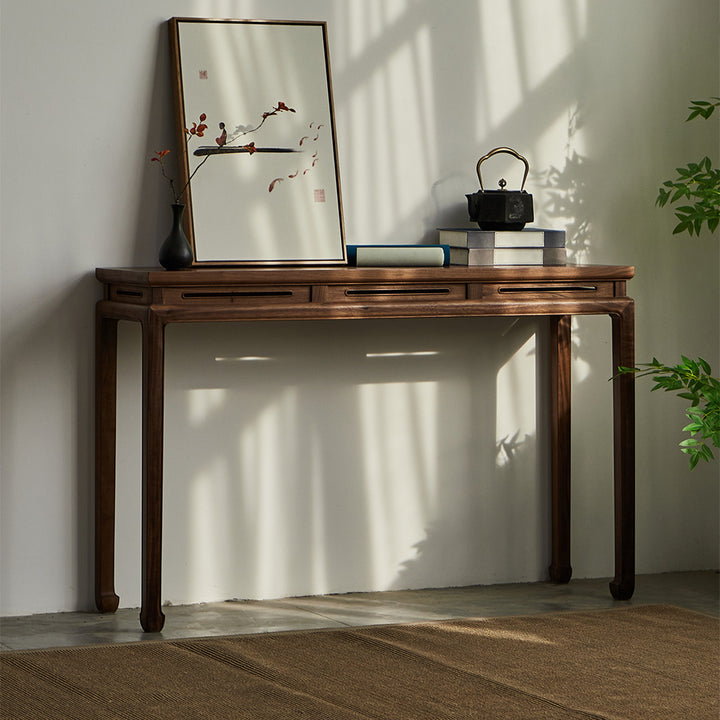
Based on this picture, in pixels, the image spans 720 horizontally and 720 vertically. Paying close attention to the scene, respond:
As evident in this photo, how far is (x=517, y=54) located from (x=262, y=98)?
95cm

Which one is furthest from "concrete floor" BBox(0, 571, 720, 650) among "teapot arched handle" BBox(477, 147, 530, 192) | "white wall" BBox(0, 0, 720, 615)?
"teapot arched handle" BBox(477, 147, 530, 192)

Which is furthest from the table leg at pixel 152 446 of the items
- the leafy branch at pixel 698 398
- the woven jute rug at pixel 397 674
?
the leafy branch at pixel 698 398

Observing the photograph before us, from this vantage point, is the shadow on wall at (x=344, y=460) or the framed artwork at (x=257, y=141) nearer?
the framed artwork at (x=257, y=141)

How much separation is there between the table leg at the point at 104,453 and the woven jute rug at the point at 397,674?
16.9 inches

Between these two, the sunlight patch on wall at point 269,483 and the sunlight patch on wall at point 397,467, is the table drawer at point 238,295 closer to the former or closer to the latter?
the sunlight patch on wall at point 269,483

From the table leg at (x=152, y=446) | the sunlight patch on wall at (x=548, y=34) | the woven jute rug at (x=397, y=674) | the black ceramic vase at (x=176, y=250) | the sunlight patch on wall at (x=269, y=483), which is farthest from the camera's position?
the sunlight patch on wall at (x=548, y=34)

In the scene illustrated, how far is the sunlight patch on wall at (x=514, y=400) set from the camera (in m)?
4.35

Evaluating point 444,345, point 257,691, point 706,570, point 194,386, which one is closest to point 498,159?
point 444,345

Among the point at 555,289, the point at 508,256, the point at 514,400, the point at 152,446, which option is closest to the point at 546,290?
the point at 555,289

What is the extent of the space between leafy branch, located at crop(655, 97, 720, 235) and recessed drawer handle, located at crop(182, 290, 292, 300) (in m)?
1.37

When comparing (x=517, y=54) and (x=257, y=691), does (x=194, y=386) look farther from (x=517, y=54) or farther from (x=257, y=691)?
(x=517, y=54)

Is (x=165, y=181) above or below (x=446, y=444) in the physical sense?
above

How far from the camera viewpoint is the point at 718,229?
4578mm

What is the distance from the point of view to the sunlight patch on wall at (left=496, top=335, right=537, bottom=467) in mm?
4348
